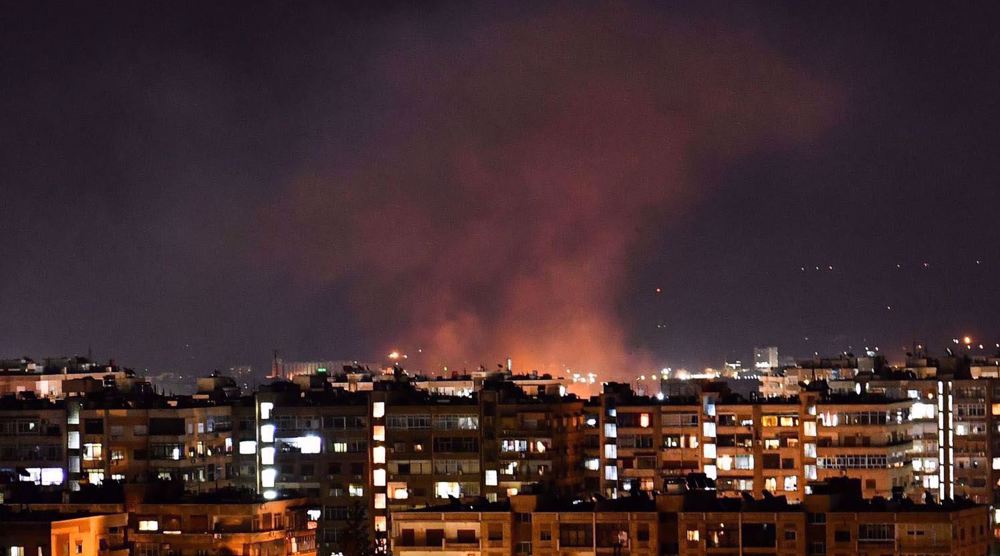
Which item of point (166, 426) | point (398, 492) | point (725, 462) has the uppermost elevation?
point (166, 426)

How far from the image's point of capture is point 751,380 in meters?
132

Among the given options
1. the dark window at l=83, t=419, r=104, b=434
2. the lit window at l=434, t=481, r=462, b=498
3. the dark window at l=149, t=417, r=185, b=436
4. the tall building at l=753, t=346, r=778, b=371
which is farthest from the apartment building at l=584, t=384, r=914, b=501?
the tall building at l=753, t=346, r=778, b=371

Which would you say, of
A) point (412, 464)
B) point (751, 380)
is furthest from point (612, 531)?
point (751, 380)

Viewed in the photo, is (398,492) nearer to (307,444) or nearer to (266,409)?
(307,444)

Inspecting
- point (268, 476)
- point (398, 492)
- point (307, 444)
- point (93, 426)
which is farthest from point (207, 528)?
point (93, 426)

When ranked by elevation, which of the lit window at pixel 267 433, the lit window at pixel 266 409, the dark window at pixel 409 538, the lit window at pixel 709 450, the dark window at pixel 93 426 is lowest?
the dark window at pixel 409 538

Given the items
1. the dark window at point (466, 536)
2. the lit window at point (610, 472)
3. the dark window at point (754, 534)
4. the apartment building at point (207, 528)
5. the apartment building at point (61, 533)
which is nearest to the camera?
the dark window at point (754, 534)

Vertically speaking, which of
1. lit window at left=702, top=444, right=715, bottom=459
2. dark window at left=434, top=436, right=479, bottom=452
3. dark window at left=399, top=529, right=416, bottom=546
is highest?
dark window at left=434, top=436, right=479, bottom=452

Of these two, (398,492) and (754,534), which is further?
(398,492)

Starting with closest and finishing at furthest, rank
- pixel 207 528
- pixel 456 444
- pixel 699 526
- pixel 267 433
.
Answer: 1. pixel 699 526
2. pixel 207 528
3. pixel 456 444
4. pixel 267 433

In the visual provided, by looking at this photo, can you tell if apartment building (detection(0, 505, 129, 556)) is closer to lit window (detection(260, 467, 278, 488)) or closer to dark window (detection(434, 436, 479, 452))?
dark window (detection(434, 436, 479, 452))

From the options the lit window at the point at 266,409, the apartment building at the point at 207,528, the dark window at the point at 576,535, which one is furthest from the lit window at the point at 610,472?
the dark window at the point at 576,535

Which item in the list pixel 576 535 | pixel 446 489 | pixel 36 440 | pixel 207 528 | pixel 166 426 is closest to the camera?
pixel 576 535

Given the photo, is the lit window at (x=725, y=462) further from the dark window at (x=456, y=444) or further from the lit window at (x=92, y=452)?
the lit window at (x=92, y=452)
